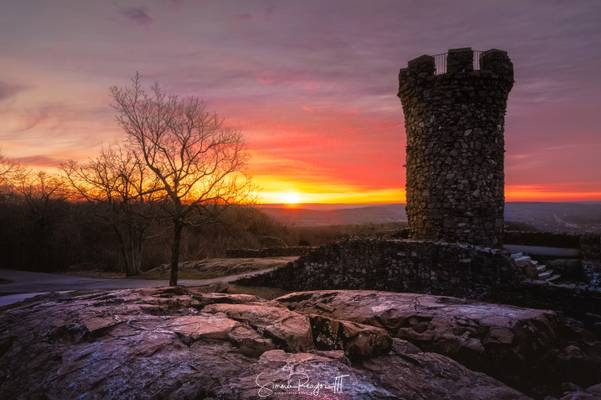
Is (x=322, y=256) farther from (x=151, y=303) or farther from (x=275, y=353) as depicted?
(x=275, y=353)

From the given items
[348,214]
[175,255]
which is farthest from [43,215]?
[348,214]

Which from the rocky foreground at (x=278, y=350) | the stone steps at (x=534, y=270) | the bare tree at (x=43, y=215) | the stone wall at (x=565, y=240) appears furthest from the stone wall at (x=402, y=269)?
the bare tree at (x=43, y=215)

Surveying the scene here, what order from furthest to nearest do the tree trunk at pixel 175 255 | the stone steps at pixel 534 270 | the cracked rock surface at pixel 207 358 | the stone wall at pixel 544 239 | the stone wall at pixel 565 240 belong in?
1. the stone wall at pixel 544 239
2. the tree trunk at pixel 175 255
3. the stone wall at pixel 565 240
4. the stone steps at pixel 534 270
5. the cracked rock surface at pixel 207 358

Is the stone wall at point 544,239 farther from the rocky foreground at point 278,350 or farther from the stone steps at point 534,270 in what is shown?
the rocky foreground at point 278,350

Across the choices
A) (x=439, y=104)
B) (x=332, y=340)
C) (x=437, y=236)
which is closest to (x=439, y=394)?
(x=332, y=340)

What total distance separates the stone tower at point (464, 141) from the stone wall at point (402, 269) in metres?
3.34

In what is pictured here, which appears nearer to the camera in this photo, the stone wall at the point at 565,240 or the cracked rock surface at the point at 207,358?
the cracked rock surface at the point at 207,358

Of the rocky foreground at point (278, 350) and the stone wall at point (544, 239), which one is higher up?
the stone wall at point (544, 239)

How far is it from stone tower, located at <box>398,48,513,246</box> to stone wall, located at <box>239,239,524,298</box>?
334 centimetres

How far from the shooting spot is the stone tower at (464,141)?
1734cm

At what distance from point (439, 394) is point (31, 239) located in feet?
142

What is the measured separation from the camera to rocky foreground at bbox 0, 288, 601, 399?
18.8ft

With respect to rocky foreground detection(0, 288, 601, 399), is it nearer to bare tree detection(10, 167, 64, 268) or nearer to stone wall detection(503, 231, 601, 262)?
stone wall detection(503, 231, 601, 262)

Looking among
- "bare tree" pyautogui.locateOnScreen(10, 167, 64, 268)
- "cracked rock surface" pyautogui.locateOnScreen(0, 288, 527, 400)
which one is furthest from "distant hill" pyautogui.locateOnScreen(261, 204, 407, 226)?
"cracked rock surface" pyautogui.locateOnScreen(0, 288, 527, 400)
